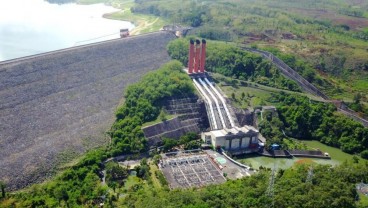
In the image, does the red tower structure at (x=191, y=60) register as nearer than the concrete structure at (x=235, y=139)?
No

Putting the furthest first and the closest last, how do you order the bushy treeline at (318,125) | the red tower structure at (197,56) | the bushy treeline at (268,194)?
the red tower structure at (197,56) → the bushy treeline at (318,125) → the bushy treeline at (268,194)

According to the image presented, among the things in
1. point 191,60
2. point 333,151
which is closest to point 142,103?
point 191,60

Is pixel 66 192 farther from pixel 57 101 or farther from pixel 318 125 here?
pixel 318 125

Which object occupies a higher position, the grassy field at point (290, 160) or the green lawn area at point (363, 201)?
the green lawn area at point (363, 201)

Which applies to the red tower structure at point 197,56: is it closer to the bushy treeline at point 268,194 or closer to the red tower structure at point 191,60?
the red tower structure at point 191,60

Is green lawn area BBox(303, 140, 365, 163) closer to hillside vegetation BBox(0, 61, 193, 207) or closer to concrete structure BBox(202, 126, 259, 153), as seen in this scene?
concrete structure BBox(202, 126, 259, 153)

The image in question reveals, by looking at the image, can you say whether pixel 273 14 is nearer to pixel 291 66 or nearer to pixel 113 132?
pixel 291 66

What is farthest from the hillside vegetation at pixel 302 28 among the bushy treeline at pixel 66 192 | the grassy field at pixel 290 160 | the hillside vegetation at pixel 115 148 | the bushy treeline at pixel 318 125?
the bushy treeline at pixel 66 192
